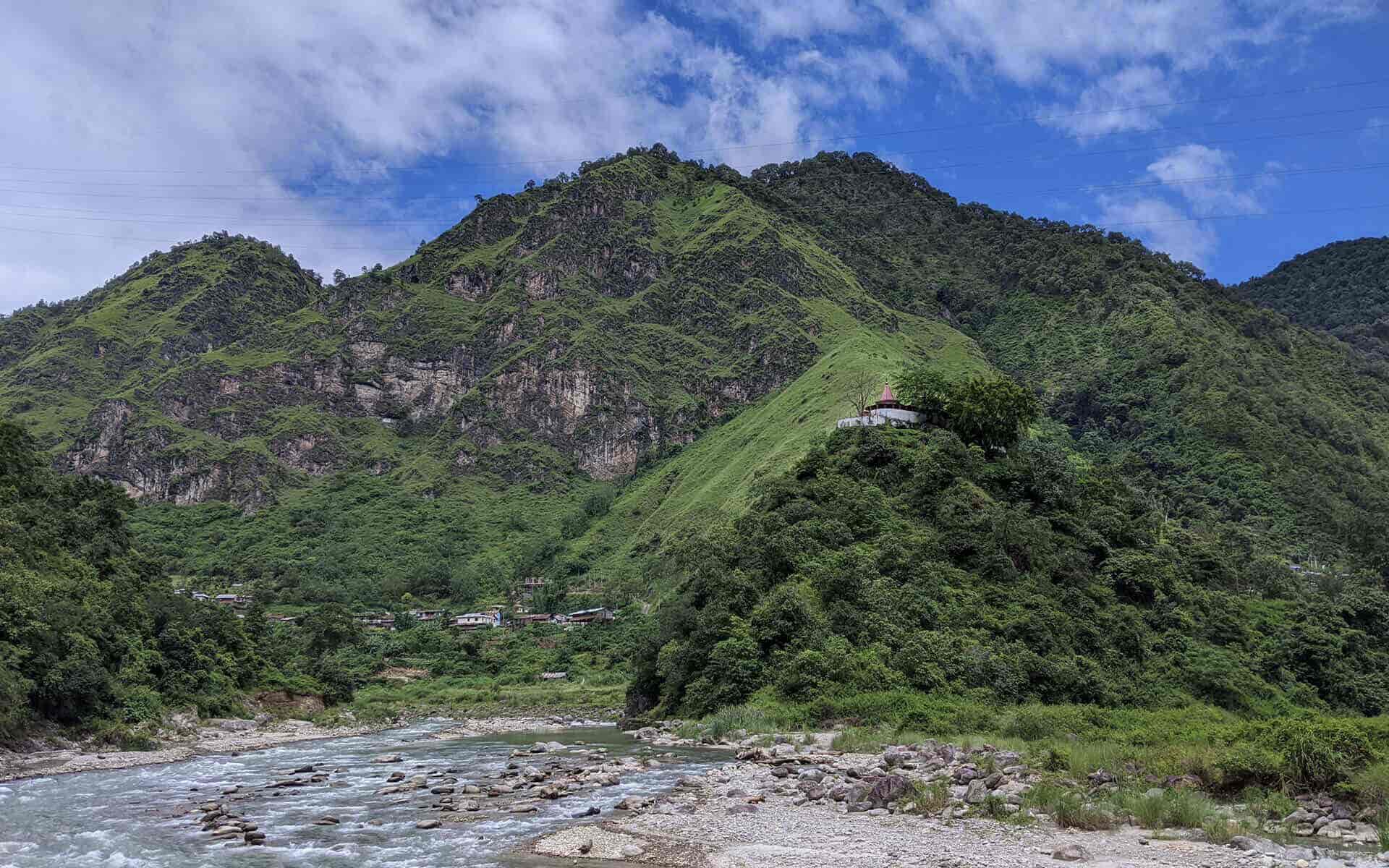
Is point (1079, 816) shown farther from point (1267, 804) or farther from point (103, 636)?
point (103, 636)

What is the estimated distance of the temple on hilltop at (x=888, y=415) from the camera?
2709 inches

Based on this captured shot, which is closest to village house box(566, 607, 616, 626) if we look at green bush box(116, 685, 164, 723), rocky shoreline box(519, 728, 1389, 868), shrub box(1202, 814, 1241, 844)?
green bush box(116, 685, 164, 723)

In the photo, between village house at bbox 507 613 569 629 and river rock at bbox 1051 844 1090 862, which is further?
village house at bbox 507 613 569 629

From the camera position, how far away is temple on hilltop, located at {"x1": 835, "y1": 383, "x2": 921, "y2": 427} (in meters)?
68.8

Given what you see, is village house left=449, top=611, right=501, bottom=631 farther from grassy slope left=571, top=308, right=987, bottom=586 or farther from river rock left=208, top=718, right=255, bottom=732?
river rock left=208, top=718, right=255, bottom=732

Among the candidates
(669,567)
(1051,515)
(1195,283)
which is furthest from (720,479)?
(1195,283)

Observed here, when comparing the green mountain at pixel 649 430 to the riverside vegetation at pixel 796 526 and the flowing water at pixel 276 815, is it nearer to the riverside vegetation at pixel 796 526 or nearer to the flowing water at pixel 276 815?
the riverside vegetation at pixel 796 526

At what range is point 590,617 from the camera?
342 ft

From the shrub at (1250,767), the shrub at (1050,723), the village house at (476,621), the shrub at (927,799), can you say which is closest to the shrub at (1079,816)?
the shrub at (927,799)

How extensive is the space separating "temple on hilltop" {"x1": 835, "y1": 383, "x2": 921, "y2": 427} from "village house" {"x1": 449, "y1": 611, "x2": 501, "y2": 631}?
2170 inches

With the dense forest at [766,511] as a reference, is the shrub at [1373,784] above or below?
below

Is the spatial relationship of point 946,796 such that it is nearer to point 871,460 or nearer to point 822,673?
point 822,673

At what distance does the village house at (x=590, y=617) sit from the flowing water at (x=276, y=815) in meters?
60.9

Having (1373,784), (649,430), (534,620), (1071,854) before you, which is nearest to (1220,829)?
(1071,854)
